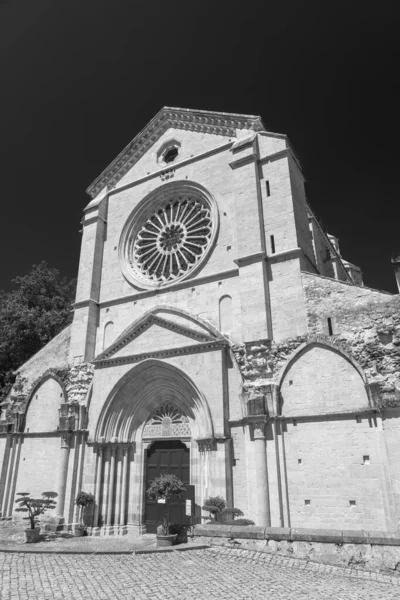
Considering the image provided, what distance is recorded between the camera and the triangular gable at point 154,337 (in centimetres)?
1433

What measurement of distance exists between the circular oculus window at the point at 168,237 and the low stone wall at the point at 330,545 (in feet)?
33.2

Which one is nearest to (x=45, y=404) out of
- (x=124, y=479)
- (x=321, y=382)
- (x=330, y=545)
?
(x=124, y=479)

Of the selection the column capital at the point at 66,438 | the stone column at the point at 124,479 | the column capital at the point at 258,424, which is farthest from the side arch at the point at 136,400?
the column capital at the point at 258,424

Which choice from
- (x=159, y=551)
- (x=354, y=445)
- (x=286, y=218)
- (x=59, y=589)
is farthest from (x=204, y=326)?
(x=59, y=589)

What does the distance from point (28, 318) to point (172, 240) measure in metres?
9.60

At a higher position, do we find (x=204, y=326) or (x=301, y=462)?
(x=204, y=326)

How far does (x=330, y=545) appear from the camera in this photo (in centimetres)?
733

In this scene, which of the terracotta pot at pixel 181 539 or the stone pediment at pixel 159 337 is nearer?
the terracotta pot at pixel 181 539

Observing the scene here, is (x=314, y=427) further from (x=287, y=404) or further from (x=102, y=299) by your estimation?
(x=102, y=299)

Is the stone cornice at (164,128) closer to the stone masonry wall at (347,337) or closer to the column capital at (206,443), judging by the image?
the stone masonry wall at (347,337)

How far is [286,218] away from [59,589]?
1239 cm

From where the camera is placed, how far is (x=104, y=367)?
15.9 m

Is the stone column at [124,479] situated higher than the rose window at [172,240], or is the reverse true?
the rose window at [172,240]

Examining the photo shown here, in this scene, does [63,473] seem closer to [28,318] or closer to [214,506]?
[214,506]
